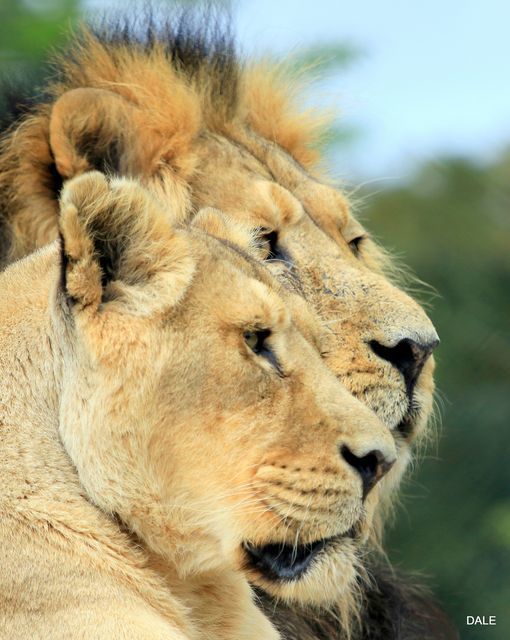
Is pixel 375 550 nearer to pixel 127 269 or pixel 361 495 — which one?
pixel 361 495

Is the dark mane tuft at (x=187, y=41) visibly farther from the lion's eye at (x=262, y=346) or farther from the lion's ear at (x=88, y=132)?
the lion's eye at (x=262, y=346)

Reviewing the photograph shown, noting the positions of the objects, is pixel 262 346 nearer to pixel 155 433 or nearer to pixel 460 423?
pixel 155 433

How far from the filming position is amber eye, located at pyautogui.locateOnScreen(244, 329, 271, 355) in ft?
10.5

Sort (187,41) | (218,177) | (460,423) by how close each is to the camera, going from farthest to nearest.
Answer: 1. (460,423)
2. (187,41)
3. (218,177)

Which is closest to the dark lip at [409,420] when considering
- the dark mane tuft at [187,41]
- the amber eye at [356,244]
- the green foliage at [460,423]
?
the amber eye at [356,244]

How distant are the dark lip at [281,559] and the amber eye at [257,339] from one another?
1.57 ft

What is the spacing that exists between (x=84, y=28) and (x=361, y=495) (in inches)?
93.9

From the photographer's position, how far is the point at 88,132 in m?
4.19

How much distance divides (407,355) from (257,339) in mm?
868

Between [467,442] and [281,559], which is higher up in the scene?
[281,559]

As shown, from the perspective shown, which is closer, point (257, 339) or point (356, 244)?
point (257, 339)

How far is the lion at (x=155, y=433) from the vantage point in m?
3.02

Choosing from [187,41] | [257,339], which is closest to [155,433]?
[257,339]

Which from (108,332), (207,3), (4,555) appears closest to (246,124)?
(207,3)
